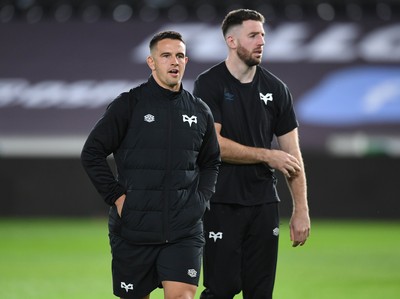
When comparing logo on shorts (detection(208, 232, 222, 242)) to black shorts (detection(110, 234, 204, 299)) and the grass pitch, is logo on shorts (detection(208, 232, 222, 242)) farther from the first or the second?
the grass pitch

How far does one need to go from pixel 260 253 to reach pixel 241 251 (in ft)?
0.52

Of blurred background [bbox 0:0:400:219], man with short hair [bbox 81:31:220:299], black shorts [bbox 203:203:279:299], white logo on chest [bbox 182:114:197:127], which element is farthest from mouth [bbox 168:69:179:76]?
blurred background [bbox 0:0:400:219]

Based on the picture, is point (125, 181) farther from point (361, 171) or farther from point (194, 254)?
point (361, 171)

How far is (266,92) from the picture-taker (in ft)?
25.7

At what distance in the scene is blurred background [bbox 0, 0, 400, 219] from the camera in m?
→ 23.2

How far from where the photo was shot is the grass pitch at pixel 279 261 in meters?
11.5

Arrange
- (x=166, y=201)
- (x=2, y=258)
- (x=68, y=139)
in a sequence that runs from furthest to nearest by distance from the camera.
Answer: (x=68, y=139)
(x=2, y=258)
(x=166, y=201)

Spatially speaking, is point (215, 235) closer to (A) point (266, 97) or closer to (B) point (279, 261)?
(A) point (266, 97)

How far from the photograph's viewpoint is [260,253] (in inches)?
303

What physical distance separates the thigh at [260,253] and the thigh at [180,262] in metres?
1.03

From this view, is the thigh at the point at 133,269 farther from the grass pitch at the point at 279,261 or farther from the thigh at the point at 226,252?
the grass pitch at the point at 279,261

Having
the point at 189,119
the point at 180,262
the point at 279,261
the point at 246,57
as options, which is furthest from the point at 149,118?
the point at 279,261

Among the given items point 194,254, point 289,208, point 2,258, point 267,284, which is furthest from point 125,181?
point 289,208

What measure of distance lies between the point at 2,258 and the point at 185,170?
899cm
